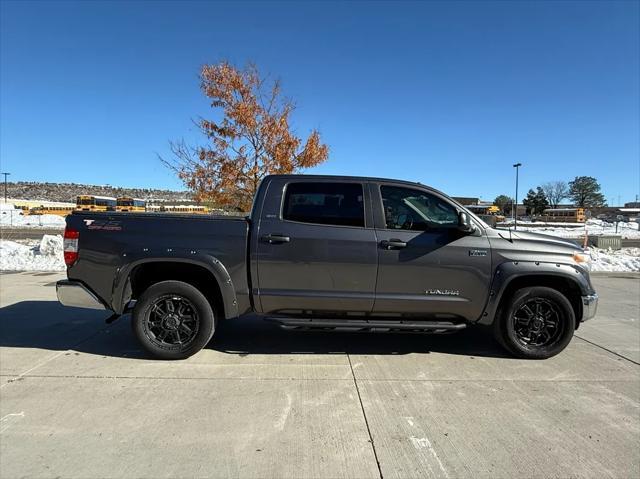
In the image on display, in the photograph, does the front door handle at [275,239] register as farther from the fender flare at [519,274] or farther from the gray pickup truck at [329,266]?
the fender flare at [519,274]

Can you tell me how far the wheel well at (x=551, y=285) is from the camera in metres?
4.89

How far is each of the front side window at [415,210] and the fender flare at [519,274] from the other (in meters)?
0.73

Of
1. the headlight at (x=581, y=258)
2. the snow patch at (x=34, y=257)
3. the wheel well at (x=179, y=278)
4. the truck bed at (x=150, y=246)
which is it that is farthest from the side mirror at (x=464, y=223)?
the snow patch at (x=34, y=257)

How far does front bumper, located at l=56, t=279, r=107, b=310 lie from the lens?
15.4ft

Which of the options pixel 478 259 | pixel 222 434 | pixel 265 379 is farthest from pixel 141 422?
Result: pixel 478 259

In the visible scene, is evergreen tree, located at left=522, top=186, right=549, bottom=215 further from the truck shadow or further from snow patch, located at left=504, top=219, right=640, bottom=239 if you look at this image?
the truck shadow

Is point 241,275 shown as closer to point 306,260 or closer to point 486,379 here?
point 306,260

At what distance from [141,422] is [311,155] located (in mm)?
9305

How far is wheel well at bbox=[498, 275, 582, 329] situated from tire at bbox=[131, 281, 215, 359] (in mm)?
3267

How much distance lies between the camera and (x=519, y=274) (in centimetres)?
471

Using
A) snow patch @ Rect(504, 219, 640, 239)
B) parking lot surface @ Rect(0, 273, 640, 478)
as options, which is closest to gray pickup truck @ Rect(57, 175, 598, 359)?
parking lot surface @ Rect(0, 273, 640, 478)

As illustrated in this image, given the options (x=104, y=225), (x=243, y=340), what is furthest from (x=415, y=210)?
(x=104, y=225)

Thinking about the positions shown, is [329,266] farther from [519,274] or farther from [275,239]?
[519,274]

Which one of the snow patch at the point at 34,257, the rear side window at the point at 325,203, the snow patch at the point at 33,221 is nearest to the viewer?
the rear side window at the point at 325,203
